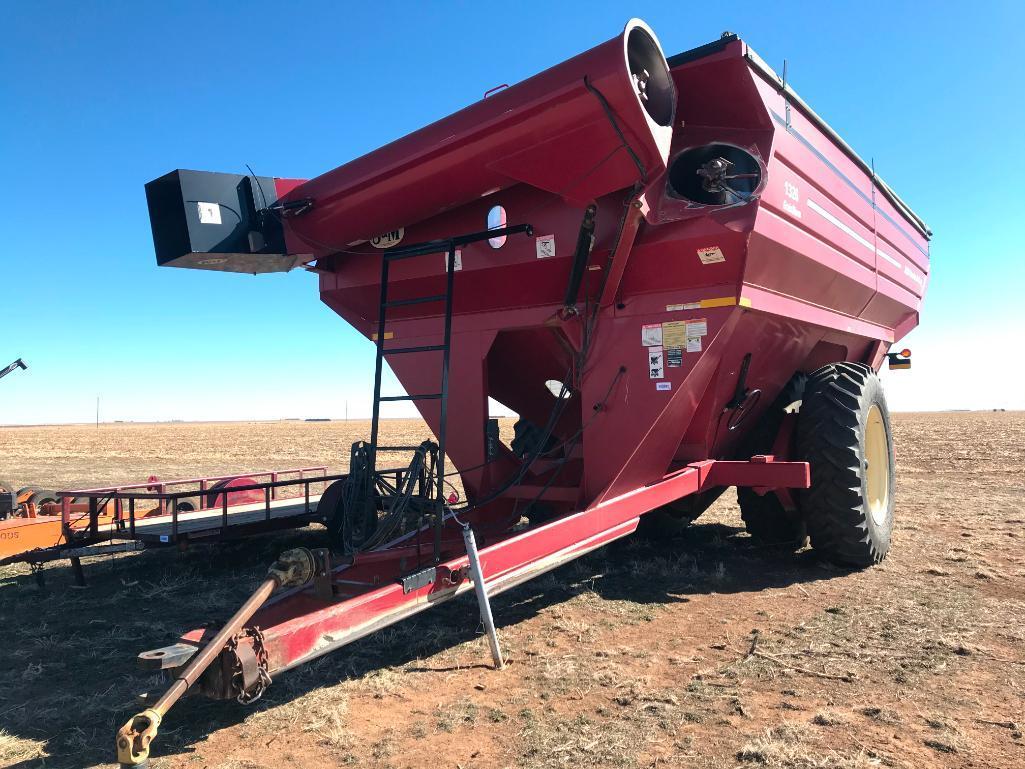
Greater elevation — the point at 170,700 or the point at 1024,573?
the point at 170,700

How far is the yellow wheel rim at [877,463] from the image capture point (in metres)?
6.35

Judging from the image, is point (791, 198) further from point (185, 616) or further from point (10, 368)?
point (10, 368)

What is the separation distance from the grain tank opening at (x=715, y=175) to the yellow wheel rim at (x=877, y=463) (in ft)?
8.98

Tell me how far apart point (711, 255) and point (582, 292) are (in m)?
0.86

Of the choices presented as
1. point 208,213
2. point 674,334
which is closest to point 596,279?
point 674,334

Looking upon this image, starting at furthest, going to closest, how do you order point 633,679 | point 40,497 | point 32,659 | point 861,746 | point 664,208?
point 40,497 < point 664,208 < point 32,659 < point 633,679 < point 861,746

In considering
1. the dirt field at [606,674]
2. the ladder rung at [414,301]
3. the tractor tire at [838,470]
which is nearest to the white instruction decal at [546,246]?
the ladder rung at [414,301]

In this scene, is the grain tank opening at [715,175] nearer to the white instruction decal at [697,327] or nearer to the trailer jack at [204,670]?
the white instruction decal at [697,327]

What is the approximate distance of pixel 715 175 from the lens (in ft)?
14.7

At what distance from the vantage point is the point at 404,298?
5.46m

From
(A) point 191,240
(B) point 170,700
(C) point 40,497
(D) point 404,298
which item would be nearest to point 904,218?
(D) point 404,298

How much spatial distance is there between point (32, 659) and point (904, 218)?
26.7 ft

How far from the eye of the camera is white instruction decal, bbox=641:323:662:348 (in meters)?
4.67

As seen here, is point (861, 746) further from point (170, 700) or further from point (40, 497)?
point (40, 497)
